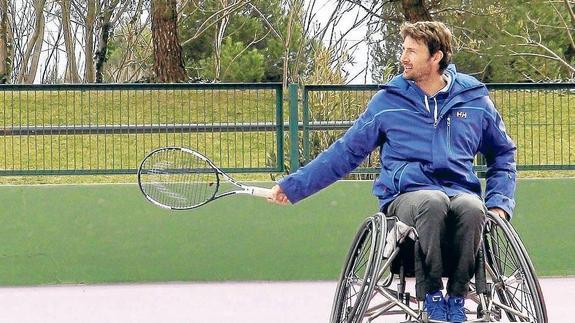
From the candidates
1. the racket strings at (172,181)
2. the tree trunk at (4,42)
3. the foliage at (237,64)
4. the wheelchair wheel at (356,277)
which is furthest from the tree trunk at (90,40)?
the wheelchair wheel at (356,277)

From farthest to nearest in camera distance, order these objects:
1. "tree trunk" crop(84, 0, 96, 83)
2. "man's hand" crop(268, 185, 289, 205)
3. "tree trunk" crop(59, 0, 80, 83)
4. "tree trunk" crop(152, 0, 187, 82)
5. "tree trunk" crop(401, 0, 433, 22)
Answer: "tree trunk" crop(84, 0, 96, 83) < "tree trunk" crop(59, 0, 80, 83) < "tree trunk" crop(401, 0, 433, 22) < "tree trunk" crop(152, 0, 187, 82) < "man's hand" crop(268, 185, 289, 205)

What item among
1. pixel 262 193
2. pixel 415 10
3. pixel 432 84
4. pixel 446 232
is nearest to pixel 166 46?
pixel 415 10

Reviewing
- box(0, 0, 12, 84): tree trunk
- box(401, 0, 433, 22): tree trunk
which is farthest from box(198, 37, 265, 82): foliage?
box(401, 0, 433, 22): tree trunk

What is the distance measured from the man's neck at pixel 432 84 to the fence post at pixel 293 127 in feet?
17.2

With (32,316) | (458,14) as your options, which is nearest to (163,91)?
(32,316)

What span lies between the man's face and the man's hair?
0.8 inches

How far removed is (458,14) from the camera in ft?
103

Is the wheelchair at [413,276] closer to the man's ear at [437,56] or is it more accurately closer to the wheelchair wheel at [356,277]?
the wheelchair wheel at [356,277]

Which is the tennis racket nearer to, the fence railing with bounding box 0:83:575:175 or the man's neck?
the man's neck

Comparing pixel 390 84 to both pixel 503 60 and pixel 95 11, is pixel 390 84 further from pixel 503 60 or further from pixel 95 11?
pixel 95 11

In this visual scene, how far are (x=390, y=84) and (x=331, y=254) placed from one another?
5.44 m

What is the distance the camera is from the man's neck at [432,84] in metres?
5.74

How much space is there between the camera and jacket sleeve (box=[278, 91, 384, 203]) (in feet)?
18.9

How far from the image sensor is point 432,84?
5762 millimetres
